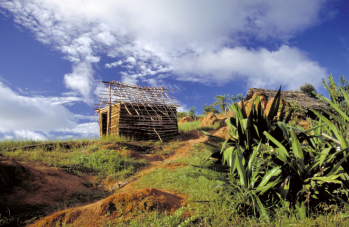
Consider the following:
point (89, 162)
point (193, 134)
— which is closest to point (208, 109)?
point (193, 134)

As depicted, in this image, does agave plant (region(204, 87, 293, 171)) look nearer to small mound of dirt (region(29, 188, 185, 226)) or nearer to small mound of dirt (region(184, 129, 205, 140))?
small mound of dirt (region(29, 188, 185, 226))

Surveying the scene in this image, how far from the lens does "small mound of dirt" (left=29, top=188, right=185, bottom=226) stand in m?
3.13

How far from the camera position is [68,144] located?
1044cm

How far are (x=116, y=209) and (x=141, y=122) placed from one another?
37.6 ft

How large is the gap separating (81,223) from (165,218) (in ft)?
4.07

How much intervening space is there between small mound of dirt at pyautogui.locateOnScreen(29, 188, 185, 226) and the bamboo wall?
10662 millimetres

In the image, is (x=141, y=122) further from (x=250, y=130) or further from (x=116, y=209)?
(x=250, y=130)

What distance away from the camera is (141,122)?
14680 millimetres

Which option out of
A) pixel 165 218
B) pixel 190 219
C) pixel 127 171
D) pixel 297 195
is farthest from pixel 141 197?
pixel 127 171

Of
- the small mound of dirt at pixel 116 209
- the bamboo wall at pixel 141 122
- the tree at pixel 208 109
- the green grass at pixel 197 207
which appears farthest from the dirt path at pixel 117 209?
the tree at pixel 208 109

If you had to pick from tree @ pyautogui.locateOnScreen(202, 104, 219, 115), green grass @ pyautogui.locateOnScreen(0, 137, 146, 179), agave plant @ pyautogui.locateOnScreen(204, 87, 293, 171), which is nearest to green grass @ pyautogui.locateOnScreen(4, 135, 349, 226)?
green grass @ pyautogui.locateOnScreen(0, 137, 146, 179)

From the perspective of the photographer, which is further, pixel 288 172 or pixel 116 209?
pixel 116 209

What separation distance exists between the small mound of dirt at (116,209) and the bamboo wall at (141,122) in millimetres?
10662

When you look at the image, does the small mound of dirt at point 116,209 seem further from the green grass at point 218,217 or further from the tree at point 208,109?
the tree at point 208,109
